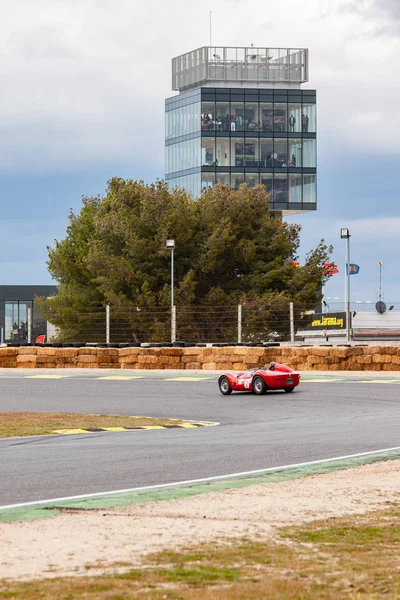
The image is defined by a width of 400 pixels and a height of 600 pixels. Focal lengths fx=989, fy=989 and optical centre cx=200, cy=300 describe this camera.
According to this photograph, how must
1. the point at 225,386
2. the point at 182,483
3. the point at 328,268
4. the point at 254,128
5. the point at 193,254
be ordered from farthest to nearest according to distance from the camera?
the point at 254,128, the point at 328,268, the point at 193,254, the point at 225,386, the point at 182,483

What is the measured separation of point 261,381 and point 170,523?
1810 cm

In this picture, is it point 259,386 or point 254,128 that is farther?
point 254,128

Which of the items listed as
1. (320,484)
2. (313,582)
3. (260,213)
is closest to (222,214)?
(260,213)

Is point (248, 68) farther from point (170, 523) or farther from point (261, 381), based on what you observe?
point (170, 523)

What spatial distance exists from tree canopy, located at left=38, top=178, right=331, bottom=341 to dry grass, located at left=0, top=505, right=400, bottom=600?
154 ft

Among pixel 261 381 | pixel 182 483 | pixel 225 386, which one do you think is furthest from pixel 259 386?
pixel 182 483

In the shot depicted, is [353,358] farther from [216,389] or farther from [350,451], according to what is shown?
[350,451]

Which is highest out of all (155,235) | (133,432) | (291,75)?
(291,75)

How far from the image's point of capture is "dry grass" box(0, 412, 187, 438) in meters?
17.2

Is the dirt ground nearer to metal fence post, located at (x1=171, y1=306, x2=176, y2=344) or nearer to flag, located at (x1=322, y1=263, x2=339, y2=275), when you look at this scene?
metal fence post, located at (x1=171, y1=306, x2=176, y2=344)

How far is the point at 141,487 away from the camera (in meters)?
10.2

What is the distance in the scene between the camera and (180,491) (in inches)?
388

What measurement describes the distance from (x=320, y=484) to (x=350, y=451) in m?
3.34

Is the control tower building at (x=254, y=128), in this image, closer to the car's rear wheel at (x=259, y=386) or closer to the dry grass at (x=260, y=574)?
the car's rear wheel at (x=259, y=386)
